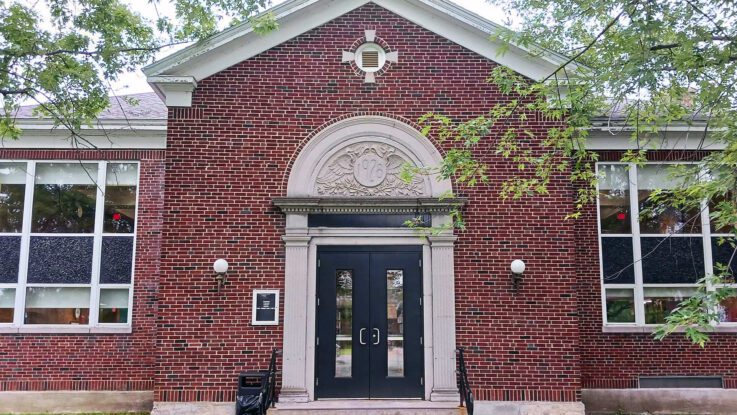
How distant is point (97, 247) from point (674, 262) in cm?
1069

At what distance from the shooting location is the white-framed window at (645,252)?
10.7 meters

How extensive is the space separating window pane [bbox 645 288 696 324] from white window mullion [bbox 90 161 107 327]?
1004 centimetres

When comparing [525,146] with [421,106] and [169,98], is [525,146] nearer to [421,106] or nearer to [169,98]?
[421,106]

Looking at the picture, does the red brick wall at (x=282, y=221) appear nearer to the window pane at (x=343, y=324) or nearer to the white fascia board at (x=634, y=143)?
the window pane at (x=343, y=324)

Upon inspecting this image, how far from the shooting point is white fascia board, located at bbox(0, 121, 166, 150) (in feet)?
35.8

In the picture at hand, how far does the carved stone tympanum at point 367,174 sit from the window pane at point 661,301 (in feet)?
15.7

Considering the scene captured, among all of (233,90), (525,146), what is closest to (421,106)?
(525,146)

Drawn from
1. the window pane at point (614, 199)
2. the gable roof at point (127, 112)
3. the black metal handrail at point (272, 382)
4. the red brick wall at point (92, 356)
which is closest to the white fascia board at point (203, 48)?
the gable roof at point (127, 112)

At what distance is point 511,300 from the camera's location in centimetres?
934

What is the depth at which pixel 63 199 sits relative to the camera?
36.3 feet

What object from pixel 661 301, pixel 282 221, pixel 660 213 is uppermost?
pixel 660 213

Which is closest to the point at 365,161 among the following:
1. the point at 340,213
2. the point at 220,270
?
the point at 340,213

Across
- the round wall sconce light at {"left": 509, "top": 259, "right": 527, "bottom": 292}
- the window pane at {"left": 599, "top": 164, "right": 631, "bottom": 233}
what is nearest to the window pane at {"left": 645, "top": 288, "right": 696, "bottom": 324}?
the window pane at {"left": 599, "top": 164, "right": 631, "bottom": 233}

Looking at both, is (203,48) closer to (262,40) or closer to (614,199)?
(262,40)
